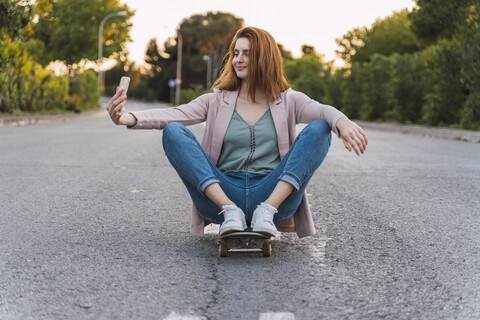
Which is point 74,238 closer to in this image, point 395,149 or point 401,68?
point 395,149

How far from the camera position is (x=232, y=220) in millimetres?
3562

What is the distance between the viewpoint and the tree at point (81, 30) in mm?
42250

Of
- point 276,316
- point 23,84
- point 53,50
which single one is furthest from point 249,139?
point 53,50

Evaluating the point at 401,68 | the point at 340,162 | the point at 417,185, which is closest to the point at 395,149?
the point at 340,162

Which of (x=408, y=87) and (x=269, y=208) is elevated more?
(x=408, y=87)

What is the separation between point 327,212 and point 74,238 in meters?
2.29

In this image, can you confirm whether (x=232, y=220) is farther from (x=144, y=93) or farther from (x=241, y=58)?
(x=144, y=93)

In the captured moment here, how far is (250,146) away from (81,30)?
137ft

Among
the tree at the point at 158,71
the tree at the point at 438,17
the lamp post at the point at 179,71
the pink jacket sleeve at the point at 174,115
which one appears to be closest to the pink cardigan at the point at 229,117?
the pink jacket sleeve at the point at 174,115

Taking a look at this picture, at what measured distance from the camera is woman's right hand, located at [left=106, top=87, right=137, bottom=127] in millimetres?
3609

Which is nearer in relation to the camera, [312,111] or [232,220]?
[232,220]

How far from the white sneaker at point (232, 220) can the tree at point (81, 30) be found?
40.1 metres

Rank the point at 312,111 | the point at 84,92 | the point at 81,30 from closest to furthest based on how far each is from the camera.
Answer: the point at 312,111 → the point at 84,92 → the point at 81,30

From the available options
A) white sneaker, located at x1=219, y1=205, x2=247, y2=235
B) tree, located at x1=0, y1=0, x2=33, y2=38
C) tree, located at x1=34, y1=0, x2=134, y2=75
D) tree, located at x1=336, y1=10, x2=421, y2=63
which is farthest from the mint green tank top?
tree, located at x1=336, y1=10, x2=421, y2=63
